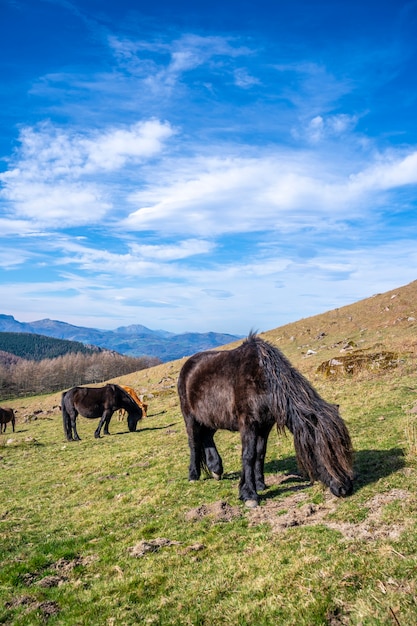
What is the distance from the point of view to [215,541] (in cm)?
602

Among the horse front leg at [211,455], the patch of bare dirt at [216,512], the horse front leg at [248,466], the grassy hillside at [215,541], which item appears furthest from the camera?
the horse front leg at [211,455]

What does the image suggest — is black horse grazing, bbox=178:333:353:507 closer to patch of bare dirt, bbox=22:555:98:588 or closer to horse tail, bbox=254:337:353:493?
horse tail, bbox=254:337:353:493

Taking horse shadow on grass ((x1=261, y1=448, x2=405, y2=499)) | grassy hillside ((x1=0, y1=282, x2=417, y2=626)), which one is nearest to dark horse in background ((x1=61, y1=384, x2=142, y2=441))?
grassy hillside ((x1=0, y1=282, x2=417, y2=626))

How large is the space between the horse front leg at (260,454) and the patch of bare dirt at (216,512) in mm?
903

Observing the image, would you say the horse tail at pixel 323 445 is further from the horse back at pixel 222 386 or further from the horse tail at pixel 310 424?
the horse back at pixel 222 386

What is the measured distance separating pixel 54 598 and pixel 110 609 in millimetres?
1096

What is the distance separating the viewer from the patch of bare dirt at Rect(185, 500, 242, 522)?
6977mm

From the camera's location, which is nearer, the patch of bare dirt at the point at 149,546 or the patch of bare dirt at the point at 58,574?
the patch of bare dirt at the point at 58,574

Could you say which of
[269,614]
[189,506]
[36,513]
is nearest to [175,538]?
[189,506]

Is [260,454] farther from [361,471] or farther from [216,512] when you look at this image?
[361,471]

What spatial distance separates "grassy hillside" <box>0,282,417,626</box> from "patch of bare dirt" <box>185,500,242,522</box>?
1.1 inches

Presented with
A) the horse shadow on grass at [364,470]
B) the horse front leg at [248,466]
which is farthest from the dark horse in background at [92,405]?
the horse front leg at [248,466]

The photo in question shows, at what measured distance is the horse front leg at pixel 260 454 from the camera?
792cm

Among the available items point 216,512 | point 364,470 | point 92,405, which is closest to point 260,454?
point 216,512
